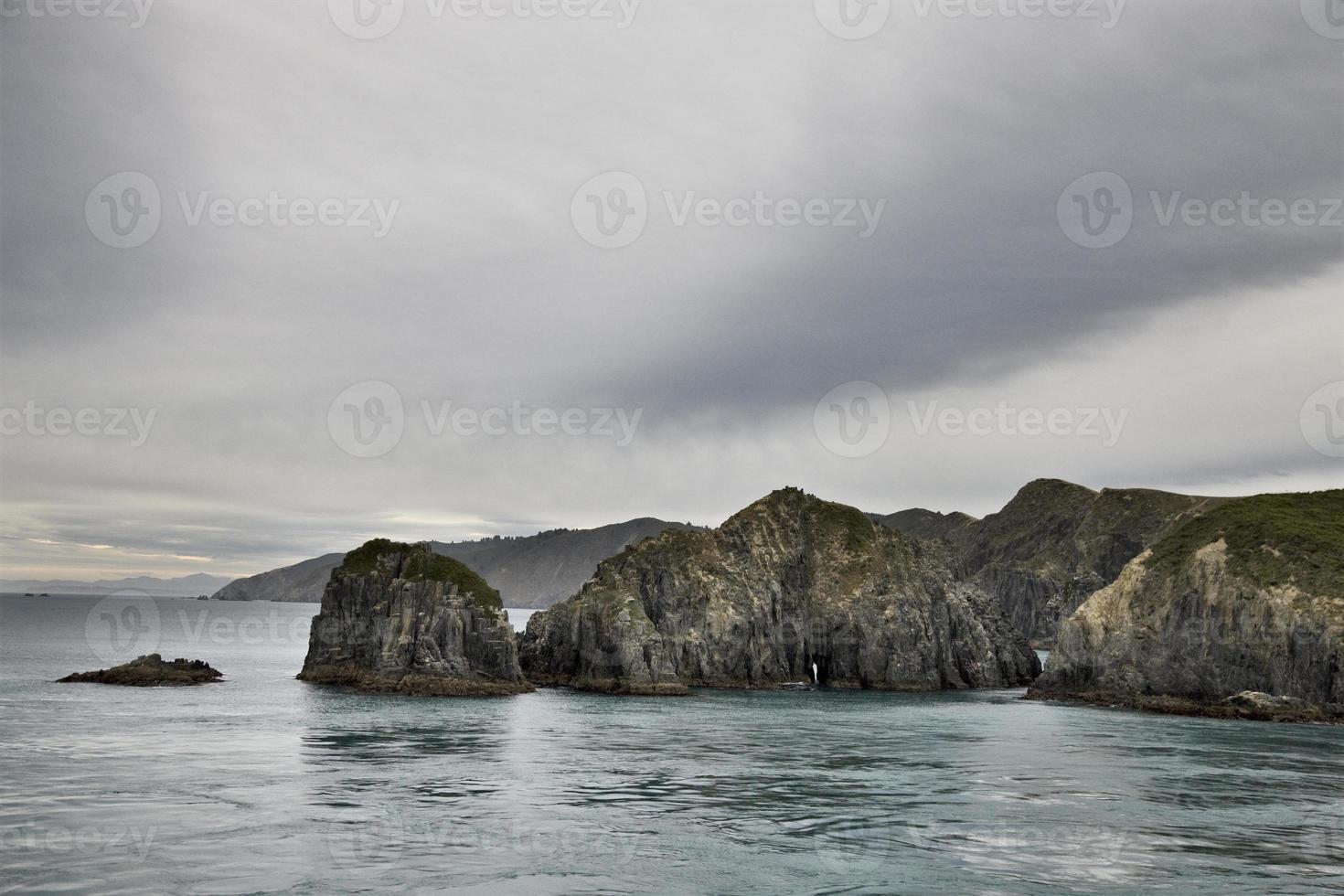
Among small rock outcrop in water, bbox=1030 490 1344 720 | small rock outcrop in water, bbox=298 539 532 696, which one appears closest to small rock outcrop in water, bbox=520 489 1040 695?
small rock outcrop in water, bbox=298 539 532 696

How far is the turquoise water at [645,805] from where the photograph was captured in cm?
3750

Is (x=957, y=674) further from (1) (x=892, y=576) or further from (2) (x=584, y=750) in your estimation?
(2) (x=584, y=750)

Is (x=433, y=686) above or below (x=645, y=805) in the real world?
above

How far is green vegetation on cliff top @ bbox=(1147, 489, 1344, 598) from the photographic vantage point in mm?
119375

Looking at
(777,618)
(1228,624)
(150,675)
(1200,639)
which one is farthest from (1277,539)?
(150,675)

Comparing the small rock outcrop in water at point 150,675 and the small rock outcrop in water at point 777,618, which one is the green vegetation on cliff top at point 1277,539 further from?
the small rock outcrop in water at point 150,675

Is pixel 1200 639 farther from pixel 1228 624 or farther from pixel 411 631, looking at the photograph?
pixel 411 631

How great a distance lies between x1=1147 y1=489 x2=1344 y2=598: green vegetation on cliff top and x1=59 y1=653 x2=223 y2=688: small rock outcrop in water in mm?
137599

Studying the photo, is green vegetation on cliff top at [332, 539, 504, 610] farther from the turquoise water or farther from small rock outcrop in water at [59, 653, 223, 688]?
the turquoise water

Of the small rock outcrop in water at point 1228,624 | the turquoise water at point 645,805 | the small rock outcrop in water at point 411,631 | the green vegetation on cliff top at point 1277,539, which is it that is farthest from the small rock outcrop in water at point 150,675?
the green vegetation on cliff top at point 1277,539

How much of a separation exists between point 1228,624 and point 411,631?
105 meters

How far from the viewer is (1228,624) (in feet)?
393

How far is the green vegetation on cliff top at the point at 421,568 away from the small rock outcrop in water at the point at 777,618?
18.6 metres

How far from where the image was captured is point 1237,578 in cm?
12256
